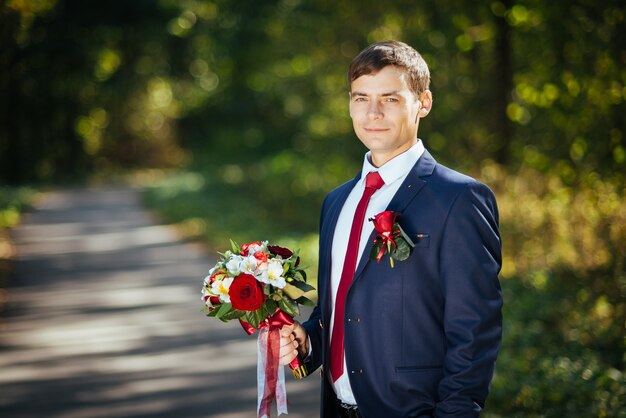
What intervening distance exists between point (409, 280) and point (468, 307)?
0.74 feet

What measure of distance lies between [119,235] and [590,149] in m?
10.4

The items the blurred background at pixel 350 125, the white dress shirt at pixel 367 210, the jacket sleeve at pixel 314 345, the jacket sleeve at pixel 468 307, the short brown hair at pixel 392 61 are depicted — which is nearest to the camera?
the jacket sleeve at pixel 468 307

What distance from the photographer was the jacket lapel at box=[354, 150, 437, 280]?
2.51 meters

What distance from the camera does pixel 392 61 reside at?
98.8 inches

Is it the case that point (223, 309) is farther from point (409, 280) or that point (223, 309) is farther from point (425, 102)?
point (425, 102)

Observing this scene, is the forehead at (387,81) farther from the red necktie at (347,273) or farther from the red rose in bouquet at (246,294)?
the red rose in bouquet at (246,294)

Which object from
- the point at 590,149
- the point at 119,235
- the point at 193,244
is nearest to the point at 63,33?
the point at 119,235

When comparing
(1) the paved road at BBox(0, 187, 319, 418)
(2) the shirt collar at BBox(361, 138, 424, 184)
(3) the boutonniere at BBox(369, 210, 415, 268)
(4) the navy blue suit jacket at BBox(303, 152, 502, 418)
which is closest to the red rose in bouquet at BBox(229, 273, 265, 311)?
(4) the navy blue suit jacket at BBox(303, 152, 502, 418)

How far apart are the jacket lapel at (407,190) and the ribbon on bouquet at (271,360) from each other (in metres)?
0.40

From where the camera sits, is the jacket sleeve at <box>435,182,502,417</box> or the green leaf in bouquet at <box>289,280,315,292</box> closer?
the jacket sleeve at <box>435,182,502,417</box>

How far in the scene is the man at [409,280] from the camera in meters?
2.34

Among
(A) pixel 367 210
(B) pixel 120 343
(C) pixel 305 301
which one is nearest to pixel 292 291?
(C) pixel 305 301

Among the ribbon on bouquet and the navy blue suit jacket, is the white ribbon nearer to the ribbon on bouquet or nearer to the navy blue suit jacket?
the ribbon on bouquet

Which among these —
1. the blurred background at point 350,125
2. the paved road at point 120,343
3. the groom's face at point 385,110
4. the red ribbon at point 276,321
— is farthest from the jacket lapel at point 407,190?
the paved road at point 120,343
